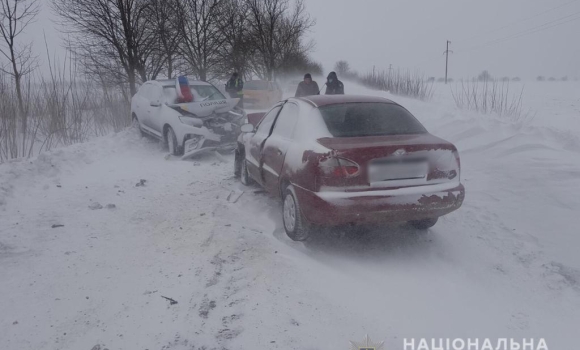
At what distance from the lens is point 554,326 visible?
307 centimetres

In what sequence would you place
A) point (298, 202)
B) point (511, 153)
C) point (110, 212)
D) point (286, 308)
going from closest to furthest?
point (286, 308), point (298, 202), point (110, 212), point (511, 153)

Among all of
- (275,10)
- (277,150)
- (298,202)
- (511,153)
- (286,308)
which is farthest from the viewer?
(275,10)

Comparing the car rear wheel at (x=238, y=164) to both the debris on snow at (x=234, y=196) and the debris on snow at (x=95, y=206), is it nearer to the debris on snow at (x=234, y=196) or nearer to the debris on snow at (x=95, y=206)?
the debris on snow at (x=234, y=196)

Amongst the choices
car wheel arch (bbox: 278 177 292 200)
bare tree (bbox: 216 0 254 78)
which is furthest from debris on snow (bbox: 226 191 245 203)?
bare tree (bbox: 216 0 254 78)

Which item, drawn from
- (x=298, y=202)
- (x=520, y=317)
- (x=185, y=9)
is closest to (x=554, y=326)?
(x=520, y=317)

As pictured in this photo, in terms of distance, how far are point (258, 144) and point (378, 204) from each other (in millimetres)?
2388

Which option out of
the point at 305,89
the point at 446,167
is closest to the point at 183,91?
the point at 305,89

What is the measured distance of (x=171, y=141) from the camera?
30.5ft

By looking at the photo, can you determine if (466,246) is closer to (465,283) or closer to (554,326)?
(465,283)

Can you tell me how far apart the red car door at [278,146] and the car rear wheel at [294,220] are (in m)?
0.36

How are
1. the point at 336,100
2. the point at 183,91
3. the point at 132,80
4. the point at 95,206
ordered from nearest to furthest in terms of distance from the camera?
the point at 336,100 → the point at 95,206 → the point at 183,91 → the point at 132,80

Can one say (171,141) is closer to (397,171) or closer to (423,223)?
(423,223)

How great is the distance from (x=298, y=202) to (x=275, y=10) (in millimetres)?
28608

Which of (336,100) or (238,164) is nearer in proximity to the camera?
(336,100)
